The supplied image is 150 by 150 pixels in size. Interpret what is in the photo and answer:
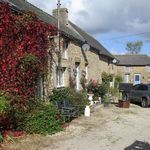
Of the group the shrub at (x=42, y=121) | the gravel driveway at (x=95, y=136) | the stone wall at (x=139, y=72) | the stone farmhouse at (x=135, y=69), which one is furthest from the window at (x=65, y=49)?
the stone wall at (x=139, y=72)

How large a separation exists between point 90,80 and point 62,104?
9.60 metres

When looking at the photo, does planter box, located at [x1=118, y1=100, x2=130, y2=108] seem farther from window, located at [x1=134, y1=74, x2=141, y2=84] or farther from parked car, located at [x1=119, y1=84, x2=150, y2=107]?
window, located at [x1=134, y1=74, x2=141, y2=84]

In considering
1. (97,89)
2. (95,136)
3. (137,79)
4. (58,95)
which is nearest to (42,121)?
(95,136)

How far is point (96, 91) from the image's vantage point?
23.3 m

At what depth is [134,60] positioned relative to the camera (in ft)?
185

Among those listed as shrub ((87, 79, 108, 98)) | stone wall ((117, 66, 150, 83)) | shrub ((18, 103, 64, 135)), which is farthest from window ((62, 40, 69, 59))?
stone wall ((117, 66, 150, 83))

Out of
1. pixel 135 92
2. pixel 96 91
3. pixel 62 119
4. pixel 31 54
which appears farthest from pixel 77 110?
pixel 135 92

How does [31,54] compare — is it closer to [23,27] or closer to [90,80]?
[23,27]

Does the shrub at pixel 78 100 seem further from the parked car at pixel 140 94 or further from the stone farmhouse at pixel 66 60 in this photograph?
the parked car at pixel 140 94

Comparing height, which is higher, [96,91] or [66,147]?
[96,91]

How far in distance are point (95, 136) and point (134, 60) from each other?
1811 inches

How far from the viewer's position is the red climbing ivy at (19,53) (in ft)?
37.4

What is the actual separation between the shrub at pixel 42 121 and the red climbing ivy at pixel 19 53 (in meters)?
0.69

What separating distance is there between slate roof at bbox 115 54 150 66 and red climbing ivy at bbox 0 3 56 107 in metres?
42.4
